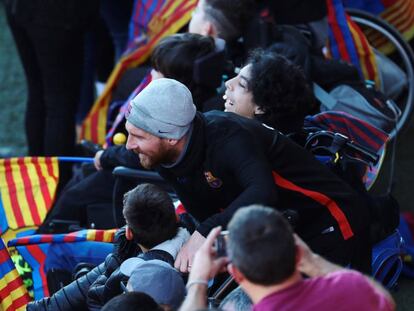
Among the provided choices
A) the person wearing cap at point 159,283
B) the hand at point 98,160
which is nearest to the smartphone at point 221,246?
the person wearing cap at point 159,283

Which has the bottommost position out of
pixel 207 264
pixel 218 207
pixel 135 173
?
pixel 135 173

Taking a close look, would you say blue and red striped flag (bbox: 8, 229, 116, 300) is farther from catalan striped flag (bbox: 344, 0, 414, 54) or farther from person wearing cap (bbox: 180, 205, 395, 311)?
catalan striped flag (bbox: 344, 0, 414, 54)

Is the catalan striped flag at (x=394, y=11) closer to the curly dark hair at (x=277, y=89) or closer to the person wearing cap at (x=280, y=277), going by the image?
the curly dark hair at (x=277, y=89)

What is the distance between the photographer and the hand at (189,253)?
9.23ft

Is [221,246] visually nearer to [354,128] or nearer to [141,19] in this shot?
[354,128]

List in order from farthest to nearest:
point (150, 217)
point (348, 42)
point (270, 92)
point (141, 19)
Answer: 1. point (141, 19)
2. point (348, 42)
3. point (270, 92)
4. point (150, 217)

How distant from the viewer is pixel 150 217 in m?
2.97

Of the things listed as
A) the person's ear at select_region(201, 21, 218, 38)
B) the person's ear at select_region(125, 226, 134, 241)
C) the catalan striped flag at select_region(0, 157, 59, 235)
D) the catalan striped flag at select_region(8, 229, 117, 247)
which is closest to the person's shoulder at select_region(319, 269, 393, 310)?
the person's ear at select_region(125, 226, 134, 241)

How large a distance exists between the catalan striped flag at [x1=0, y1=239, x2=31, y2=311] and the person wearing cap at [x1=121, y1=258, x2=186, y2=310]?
72 cm

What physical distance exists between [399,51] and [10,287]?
2661mm

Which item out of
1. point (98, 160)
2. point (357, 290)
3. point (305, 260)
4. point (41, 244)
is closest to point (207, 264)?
point (305, 260)

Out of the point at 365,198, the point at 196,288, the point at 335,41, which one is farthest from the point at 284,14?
the point at 196,288

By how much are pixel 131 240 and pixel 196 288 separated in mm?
854

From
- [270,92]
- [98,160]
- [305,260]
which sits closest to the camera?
[305,260]
